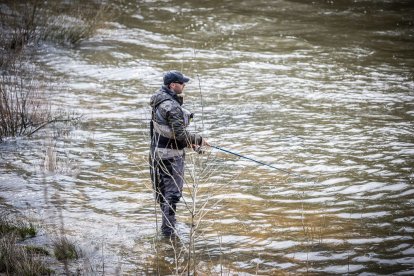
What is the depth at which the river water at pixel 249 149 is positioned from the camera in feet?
21.7

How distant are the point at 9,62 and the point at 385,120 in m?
Answer: 8.09

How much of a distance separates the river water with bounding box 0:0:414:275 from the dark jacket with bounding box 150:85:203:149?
1.14ft

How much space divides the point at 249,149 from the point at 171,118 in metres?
3.86

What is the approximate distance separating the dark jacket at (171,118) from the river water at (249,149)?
1.14 feet

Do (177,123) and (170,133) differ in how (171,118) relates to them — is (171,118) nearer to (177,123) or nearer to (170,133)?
(177,123)

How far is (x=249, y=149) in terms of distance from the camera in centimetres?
1023

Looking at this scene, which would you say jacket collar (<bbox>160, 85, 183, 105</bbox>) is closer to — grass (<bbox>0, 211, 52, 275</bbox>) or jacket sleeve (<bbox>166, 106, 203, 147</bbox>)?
jacket sleeve (<bbox>166, 106, 203, 147</bbox>)

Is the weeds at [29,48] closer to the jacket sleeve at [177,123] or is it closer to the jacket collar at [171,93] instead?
the jacket collar at [171,93]

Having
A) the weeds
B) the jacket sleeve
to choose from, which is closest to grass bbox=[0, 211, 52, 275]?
the jacket sleeve

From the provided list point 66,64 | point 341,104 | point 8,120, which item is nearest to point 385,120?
point 341,104

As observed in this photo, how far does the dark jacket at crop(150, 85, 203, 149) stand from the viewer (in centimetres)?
658

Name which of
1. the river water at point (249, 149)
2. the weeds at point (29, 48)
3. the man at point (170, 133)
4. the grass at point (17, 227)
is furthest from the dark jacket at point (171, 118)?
the weeds at point (29, 48)

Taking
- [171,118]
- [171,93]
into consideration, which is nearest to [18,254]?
[171,118]

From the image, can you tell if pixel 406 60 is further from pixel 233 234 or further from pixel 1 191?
pixel 1 191
